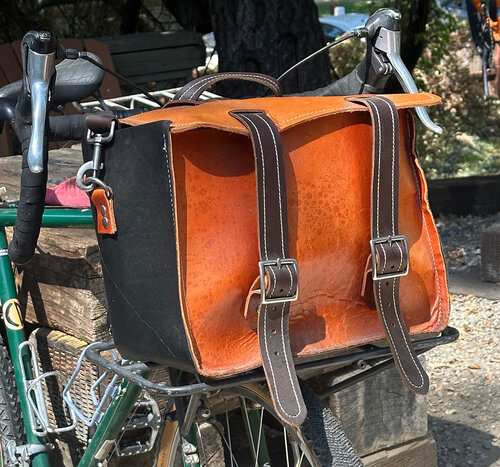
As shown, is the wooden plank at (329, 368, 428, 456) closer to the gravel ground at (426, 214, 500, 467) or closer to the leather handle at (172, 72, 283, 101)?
the gravel ground at (426, 214, 500, 467)

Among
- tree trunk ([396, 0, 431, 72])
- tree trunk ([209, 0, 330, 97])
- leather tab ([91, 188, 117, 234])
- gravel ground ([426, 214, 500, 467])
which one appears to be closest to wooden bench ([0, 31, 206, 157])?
tree trunk ([209, 0, 330, 97])

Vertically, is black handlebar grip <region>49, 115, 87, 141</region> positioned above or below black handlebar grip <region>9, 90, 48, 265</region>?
above

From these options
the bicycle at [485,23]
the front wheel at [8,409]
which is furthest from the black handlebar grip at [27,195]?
the bicycle at [485,23]

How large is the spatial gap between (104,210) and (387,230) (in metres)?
0.48

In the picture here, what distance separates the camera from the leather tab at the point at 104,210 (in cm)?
156

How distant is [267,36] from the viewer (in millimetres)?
5055

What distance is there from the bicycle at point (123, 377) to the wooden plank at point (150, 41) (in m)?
4.38

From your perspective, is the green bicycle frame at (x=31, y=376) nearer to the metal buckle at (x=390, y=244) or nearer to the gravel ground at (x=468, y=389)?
the metal buckle at (x=390, y=244)

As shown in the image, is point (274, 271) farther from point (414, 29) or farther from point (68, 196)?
point (414, 29)

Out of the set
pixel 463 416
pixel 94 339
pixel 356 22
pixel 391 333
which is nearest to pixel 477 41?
pixel 463 416

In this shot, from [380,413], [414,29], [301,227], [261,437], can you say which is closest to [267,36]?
[414,29]

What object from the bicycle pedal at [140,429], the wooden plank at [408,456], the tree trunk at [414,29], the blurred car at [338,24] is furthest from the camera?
the blurred car at [338,24]

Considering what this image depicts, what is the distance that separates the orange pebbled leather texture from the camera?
1499 millimetres

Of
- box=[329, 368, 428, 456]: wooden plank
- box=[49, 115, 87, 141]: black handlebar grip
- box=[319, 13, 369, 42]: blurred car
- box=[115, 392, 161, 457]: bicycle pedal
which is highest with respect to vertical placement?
box=[319, 13, 369, 42]: blurred car
